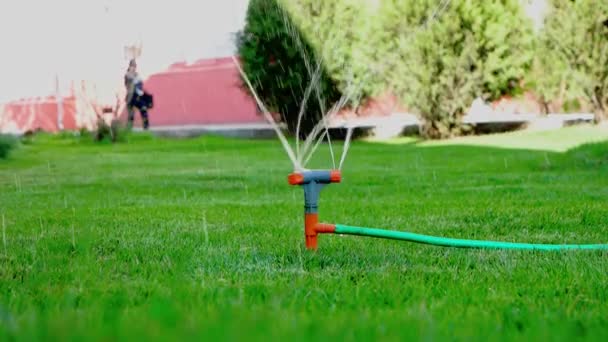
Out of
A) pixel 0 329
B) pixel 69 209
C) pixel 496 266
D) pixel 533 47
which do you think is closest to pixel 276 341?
pixel 0 329

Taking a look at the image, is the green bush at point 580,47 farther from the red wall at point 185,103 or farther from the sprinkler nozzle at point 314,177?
the sprinkler nozzle at point 314,177

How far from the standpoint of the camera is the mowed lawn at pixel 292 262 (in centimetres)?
176

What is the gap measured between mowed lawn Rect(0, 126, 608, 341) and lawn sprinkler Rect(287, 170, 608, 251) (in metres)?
0.04

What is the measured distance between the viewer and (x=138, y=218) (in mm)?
4488

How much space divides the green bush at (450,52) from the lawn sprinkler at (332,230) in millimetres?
11452

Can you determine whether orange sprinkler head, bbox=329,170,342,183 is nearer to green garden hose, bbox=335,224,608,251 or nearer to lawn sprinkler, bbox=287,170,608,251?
lawn sprinkler, bbox=287,170,608,251

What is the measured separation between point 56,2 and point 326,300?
48.0 feet

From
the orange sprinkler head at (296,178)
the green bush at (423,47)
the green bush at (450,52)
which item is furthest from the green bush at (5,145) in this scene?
the orange sprinkler head at (296,178)

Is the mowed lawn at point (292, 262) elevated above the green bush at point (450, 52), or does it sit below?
below

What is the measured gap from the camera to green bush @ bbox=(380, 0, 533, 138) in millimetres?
14609

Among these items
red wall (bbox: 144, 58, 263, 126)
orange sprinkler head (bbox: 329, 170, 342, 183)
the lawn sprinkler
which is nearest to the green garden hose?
the lawn sprinkler

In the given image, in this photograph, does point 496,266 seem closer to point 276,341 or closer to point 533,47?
point 276,341

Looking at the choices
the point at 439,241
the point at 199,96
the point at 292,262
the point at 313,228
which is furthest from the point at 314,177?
the point at 199,96

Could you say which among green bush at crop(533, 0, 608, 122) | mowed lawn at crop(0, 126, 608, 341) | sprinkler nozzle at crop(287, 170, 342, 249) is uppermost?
green bush at crop(533, 0, 608, 122)
